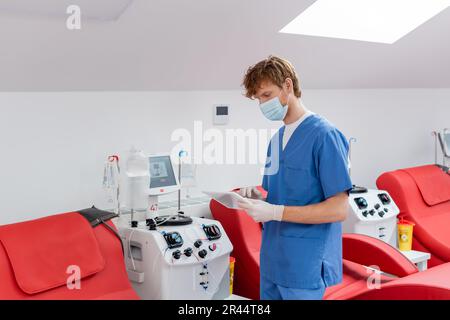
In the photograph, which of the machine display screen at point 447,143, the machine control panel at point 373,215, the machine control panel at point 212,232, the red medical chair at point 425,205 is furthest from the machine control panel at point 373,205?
the machine display screen at point 447,143

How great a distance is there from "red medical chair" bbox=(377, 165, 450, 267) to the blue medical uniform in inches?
73.8

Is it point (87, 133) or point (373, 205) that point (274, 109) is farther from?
point (373, 205)

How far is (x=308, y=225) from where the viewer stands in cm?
183

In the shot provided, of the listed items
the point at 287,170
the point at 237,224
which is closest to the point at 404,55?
the point at 237,224

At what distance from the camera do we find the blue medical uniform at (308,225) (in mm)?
1812

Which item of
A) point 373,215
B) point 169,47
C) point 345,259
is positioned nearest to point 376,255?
point 345,259

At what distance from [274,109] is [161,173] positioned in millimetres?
947

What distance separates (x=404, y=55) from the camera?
12.0 feet

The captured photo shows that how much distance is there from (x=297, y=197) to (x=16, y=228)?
1145 millimetres

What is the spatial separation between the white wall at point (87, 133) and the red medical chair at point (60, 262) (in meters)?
0.40

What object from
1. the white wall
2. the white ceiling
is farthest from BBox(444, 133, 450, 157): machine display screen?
the white ceiling

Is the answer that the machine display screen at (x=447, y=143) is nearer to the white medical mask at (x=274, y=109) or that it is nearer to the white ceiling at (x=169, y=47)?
the white ceiling at (x=169, y=47)

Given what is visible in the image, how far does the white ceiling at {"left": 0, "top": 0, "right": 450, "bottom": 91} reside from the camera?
2.20m

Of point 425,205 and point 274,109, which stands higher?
point 274,109
